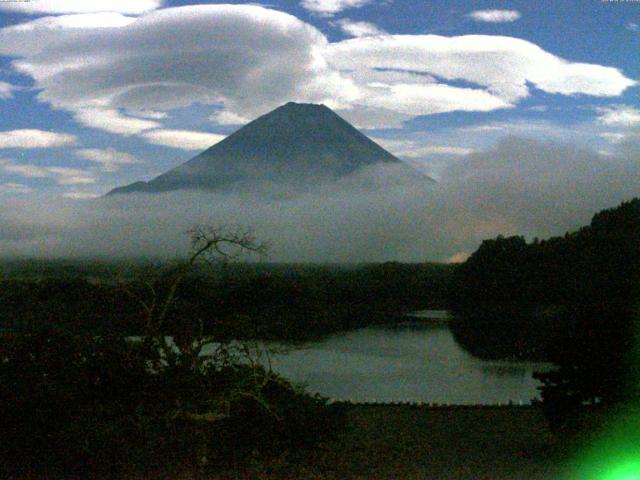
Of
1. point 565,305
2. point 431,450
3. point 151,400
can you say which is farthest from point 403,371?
point 151,400

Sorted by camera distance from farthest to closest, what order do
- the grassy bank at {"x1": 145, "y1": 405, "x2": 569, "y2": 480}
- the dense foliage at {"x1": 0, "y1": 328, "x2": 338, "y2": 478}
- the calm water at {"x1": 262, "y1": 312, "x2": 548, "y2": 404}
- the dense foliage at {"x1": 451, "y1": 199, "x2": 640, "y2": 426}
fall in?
the calm water at {"x1": 262, "y1": 312, "x2": 548, "y2": 404} < the dense foliage at {"x1": 451, "y1": 199, "x2": 640, "y2": 426} < the grassy bank at {"x1": 145, "y1": 405, "x2": 569, "y2": 480} < the dense foliage at {"x1": 0, "y1": 328, "x2": 338, "y2": 478}

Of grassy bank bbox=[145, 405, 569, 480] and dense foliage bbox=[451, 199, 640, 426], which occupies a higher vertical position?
dense foliage bbox=[451, 199, 640, 426]

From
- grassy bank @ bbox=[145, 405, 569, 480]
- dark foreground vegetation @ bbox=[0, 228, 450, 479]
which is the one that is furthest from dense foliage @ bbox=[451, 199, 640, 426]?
dark foreground vegetation @ bbox=[0, 228, 450, 479]

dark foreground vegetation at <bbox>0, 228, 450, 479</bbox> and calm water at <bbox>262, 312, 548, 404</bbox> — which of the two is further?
calm water at <bbox>262, 312, 548, 404</bbox>

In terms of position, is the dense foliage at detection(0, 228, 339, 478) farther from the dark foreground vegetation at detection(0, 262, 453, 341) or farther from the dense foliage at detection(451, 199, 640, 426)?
the dense foliage at detection(451, 199, 640, 426)

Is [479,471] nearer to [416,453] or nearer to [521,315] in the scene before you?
[416,453]

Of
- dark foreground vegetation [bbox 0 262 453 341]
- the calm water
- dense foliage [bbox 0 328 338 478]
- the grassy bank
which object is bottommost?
the calm water

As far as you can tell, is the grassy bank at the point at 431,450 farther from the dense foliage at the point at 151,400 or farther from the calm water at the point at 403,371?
the calm water at the point at 403,371

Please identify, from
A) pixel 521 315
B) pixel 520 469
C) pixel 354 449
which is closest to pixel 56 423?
pixel 354 449
